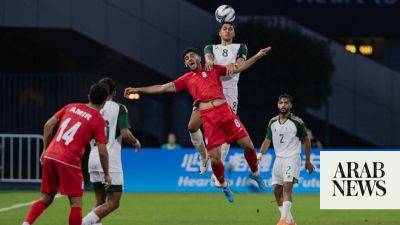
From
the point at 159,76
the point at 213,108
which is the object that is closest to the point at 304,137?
the point at 213,108

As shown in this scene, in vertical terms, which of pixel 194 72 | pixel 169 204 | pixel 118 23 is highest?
pixel 118 23

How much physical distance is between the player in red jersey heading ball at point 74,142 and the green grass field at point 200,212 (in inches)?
213

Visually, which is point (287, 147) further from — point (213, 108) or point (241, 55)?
point (241, 55)

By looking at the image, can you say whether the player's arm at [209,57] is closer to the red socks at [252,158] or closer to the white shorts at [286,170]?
the red socks at [252,158]

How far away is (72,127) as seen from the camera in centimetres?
1591

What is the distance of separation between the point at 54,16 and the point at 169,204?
1026 centimetres

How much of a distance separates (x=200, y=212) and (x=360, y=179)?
355 cm

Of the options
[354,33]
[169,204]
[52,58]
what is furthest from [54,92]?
[354,33]

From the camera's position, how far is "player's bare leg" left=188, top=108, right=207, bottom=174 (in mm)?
19422

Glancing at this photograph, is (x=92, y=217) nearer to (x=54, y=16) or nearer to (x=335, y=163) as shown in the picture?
(x=335, y=163)

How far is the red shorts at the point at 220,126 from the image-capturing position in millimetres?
18984

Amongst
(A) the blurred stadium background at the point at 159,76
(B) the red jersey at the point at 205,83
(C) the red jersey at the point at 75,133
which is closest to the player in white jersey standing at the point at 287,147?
(B) the red jersey at the point at 205,83

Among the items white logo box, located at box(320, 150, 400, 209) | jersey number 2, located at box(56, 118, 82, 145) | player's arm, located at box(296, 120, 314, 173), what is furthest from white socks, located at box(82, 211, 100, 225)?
white logo box, located at box(320, 150, 400, 209)

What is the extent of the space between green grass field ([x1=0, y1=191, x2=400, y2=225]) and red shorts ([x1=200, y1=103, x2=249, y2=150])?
3.36 metres
